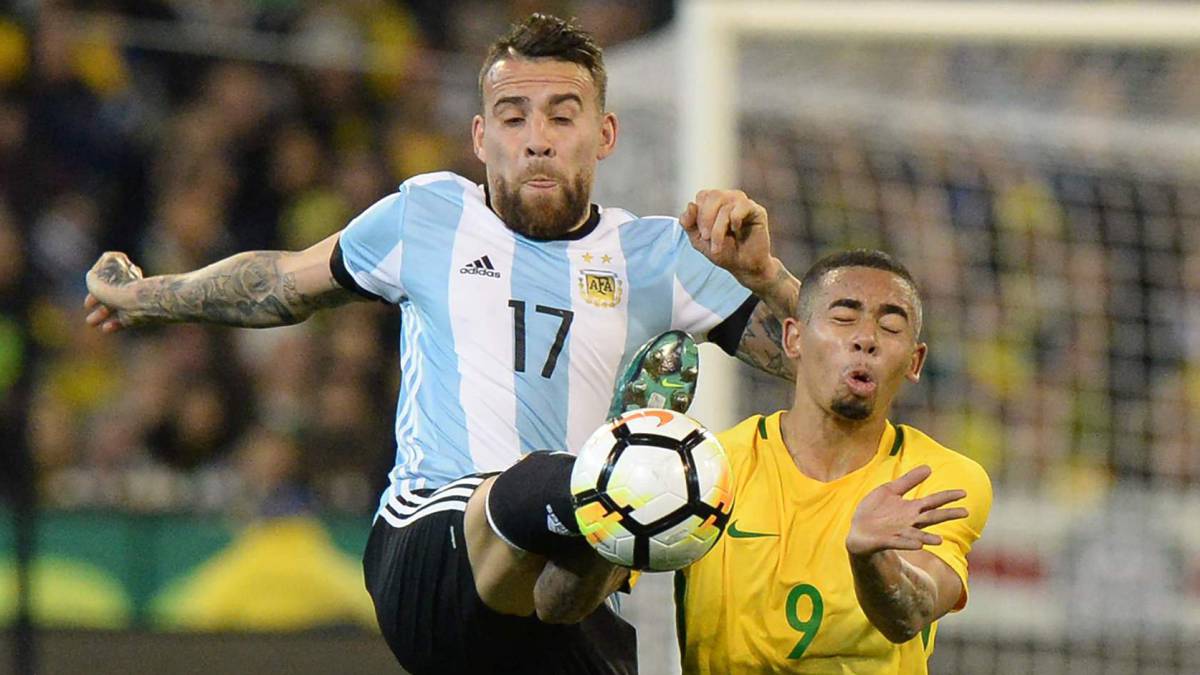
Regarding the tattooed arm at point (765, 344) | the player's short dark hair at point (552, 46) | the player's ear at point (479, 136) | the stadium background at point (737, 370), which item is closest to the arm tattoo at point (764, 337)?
the tattooed arm at point (765, 344)

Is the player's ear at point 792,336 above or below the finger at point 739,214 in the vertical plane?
below

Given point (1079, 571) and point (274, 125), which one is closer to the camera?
point (1079, 571)

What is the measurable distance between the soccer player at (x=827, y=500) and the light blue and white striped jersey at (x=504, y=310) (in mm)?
338

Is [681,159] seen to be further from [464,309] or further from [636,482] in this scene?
[636,482]

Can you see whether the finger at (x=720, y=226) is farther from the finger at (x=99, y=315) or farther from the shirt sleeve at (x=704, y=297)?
the finger at (x=99, y=315)

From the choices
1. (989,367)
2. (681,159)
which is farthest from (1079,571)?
(681,159)

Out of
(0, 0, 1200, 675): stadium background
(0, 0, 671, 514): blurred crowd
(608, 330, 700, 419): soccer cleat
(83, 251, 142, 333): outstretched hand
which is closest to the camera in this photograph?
(608, 330, 700, 419): soccer cleat

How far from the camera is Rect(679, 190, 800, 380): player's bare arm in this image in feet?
13.4

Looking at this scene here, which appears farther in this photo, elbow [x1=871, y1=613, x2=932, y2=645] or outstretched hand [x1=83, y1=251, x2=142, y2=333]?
outstretched hand [x1=83, y1=251, x2=142, y2=333]

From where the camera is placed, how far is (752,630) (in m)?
4.24

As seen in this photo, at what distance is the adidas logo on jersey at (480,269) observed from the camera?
14.3 feet

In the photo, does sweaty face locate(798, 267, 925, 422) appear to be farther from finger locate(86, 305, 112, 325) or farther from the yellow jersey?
finger locate(86, 305, 112, 325)

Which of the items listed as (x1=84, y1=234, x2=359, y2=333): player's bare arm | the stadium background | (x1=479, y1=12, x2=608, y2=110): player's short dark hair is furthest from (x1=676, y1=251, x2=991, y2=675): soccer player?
the stadium background

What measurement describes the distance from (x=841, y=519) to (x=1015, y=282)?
4.12 meters
